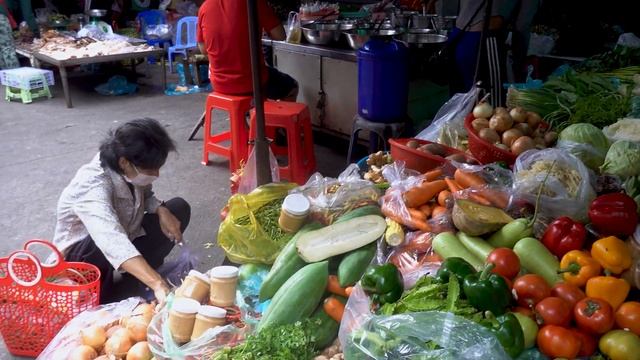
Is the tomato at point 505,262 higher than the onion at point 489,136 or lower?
lower

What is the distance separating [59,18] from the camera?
33.6 feet

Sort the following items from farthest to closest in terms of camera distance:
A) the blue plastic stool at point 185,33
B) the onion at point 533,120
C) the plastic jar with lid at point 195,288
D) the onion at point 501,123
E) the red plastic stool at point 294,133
Result: the blue plastic stool at point 185,33
the red plastic stool at point 294,133
the onion at point 533,120
the onion at point 501,123
the plastic jar with lid at point 195,288

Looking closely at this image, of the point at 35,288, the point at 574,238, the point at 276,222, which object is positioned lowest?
the point at 35,288

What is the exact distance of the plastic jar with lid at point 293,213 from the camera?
2.38 metres

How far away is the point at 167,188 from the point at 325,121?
1807 millimetres

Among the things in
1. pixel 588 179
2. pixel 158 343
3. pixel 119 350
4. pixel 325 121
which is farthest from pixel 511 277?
pixel 325 121

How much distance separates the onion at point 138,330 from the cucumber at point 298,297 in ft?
1.86

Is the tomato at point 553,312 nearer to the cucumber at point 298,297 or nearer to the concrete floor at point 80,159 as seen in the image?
the cucumber at point 298,297

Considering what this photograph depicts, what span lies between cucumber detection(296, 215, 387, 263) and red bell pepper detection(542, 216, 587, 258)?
0.65 m

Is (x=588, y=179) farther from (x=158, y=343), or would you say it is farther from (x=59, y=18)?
(x=59, y=18)

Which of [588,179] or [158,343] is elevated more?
[588,179]

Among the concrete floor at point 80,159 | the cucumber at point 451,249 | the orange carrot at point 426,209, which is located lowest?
the concrete floor at point 80,159

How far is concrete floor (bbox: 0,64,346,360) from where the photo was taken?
4.11 meters

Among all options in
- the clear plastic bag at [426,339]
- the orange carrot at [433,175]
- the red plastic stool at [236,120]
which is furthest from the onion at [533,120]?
the red plastic stool at [236,120]
